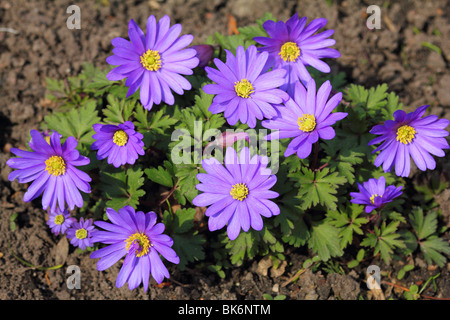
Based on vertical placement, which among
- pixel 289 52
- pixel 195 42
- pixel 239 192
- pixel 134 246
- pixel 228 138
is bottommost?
pixel 134 246

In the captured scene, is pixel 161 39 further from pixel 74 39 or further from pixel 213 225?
pixel 74 39

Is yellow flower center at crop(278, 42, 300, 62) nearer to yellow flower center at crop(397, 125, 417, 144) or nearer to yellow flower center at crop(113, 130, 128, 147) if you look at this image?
yellow flower center at crop(397, 125, 417, 144)

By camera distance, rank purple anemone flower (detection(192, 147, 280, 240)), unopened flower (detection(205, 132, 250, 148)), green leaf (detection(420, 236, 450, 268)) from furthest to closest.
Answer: green leaf (detection(420, 236, 450, 268)), unopened flower (detection(205, 132, 250, 148)), purple anemone flower (detection(192, 147, 280, 240))

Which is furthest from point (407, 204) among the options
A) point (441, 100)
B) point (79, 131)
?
point (79, 131)

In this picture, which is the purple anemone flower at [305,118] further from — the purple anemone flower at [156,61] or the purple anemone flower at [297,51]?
the purple anemone flower at [156,61]

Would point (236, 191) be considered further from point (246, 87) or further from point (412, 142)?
point (412, 142)

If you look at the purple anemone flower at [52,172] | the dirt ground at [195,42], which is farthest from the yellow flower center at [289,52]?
the purple anemone flower at [52,172]

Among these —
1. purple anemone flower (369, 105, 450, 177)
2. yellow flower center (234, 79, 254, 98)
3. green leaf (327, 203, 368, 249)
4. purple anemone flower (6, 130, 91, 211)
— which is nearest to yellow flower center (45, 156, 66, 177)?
purple anemone flower (6, 130, 91, 211)

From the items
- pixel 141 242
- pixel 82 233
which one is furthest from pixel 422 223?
pixel 82 233
